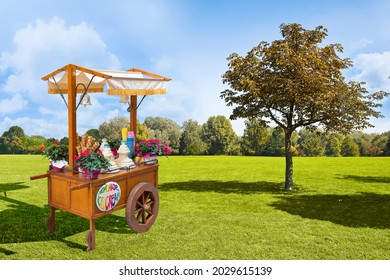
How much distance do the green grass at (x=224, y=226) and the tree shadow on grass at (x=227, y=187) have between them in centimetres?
4

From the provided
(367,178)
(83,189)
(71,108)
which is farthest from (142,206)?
(367,178)

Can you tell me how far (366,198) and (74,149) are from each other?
9.80 metres

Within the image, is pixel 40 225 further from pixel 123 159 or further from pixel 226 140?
pixel 226 140

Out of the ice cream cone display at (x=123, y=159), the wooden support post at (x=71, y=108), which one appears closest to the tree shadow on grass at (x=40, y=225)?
the ice cream cone display at (x=123, y=159)

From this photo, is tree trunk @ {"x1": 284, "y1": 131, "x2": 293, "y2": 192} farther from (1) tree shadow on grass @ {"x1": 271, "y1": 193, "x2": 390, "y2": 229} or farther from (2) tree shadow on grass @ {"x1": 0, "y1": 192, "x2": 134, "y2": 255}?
(2) tree shadow on grass @ {"x1": 0, "y1": 192, "x2": 134, "y2": 255}

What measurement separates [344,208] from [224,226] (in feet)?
14.4

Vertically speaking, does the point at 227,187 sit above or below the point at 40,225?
above

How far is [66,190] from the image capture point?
260 inches

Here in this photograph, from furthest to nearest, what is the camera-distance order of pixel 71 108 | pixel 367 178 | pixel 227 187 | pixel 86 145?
pixel 367 178, pixel 227 187, pixel 86 145, pixel 71 108

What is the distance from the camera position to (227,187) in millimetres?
13758

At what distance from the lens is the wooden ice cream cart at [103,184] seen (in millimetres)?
6262

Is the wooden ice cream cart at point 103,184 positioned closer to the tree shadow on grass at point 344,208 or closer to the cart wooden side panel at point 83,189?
the cart wooden side panel at point 83,189

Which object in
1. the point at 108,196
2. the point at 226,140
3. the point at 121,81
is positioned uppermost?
the point at 121,81

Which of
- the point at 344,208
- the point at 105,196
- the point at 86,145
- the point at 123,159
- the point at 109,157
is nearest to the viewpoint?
the point at 105,196
